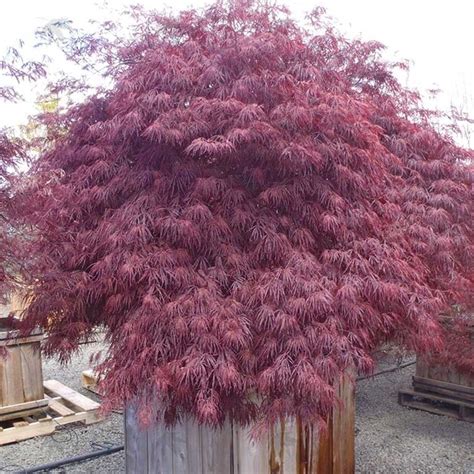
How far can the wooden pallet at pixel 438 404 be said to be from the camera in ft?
15.8

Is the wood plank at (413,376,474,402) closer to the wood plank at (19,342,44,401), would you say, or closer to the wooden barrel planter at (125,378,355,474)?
the wooden barrel planter at (125,378,355,474)

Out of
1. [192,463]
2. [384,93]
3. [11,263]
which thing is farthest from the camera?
[384,93]

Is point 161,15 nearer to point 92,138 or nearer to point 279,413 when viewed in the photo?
point 92,138

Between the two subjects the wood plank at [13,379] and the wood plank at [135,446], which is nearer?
the wood plank at [135,446]

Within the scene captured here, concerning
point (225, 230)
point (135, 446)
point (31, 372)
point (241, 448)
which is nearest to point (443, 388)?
point (241, 448)

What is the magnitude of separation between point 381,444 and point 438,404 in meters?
1.00

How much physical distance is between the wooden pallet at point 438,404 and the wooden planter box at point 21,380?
336cm

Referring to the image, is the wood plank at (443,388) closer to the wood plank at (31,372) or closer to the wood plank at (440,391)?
the wood plank at (440,391)

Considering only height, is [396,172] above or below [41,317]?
above

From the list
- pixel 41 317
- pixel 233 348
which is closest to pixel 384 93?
pixel 233 348

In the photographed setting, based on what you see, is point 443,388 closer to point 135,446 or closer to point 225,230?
point 135,446

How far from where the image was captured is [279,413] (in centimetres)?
215

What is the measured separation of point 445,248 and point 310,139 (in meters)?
1.15

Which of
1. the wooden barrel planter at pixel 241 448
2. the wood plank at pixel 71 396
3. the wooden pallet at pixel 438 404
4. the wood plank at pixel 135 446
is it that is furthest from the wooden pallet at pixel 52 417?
the wooden pallet at pixel 438 404
